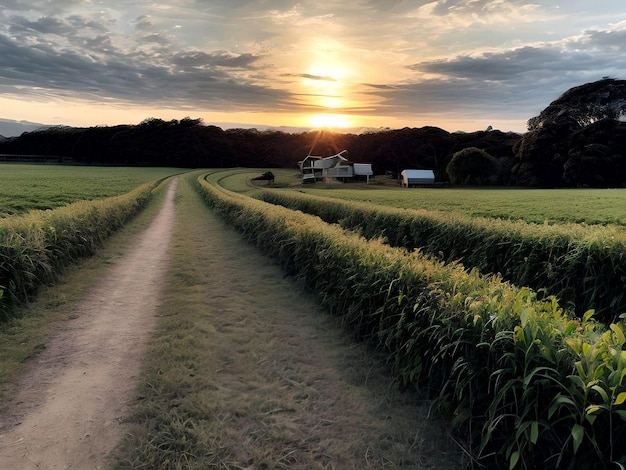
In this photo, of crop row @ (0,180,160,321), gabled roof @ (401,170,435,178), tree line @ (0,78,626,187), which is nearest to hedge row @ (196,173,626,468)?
crop row @ (0,180,160,321)

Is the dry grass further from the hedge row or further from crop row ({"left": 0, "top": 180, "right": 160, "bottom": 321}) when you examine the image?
crop row ({"left": 0, "top": 180, "right": 160, "bottom": 321})

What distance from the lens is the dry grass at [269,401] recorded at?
3.44 meters

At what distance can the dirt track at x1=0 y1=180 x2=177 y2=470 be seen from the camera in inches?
136

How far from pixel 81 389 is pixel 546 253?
25.3 feet

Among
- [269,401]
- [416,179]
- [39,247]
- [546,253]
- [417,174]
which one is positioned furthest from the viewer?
[417,174]

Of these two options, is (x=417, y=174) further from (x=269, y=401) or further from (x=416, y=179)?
(x=269, y=401)

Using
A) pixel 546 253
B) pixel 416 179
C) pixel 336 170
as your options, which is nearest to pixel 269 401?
pixel 546 253

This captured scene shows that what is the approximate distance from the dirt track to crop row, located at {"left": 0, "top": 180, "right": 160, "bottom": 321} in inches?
40.2

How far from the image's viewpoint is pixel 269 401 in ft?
13.7

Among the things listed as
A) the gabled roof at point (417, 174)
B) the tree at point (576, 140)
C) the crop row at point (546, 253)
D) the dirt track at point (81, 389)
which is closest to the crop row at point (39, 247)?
the dirt track at point (81, 389)

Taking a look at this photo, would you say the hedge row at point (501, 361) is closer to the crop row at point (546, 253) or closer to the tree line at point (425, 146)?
the crop row at point (546, 253)

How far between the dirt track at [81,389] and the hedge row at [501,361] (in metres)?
2.96

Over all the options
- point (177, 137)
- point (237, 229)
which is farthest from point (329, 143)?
point (237, 229)

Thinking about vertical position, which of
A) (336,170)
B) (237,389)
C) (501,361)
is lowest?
(237,389)
